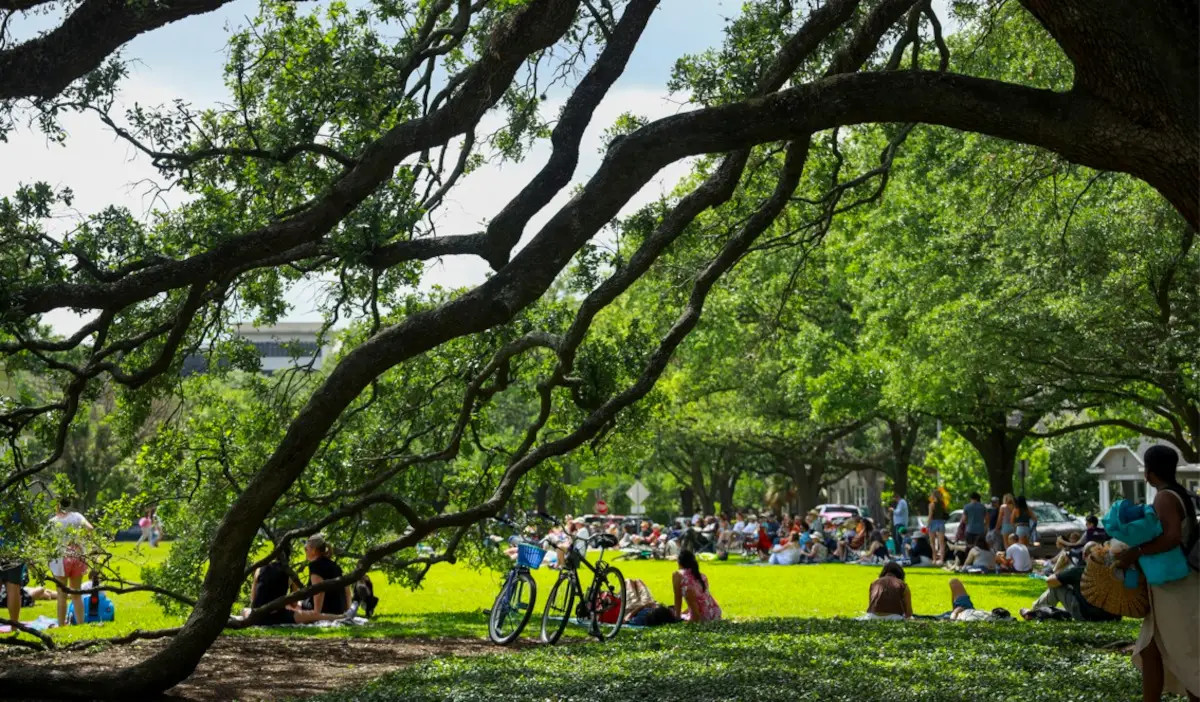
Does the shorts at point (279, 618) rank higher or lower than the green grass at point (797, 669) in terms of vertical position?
higher

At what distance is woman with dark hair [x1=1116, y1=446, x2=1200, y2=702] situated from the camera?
732 cm

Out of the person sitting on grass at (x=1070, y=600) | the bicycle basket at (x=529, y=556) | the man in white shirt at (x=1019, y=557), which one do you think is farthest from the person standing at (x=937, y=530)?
the bicycle basket at (x=529, y=556)

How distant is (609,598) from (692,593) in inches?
44.7

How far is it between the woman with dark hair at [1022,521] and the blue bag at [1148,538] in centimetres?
2278

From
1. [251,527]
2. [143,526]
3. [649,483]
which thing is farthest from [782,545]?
[649,483]

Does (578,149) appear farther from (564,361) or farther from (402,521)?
(402,521)

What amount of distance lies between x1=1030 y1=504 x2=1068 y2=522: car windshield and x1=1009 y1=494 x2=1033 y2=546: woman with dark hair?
610 cm

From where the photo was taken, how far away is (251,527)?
343 inches

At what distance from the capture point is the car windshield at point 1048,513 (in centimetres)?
3612

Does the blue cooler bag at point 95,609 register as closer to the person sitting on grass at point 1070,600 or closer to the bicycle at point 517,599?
the bicycle at point 517,599

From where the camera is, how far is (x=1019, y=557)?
2803 centimetres

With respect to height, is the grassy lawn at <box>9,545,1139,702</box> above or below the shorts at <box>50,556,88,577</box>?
below

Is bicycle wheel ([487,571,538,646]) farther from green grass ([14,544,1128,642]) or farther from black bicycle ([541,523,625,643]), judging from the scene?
green grass ([14,544,1128,642])

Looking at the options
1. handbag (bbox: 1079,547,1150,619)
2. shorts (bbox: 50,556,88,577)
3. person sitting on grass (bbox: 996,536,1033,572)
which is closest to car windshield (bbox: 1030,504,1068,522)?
person sitting on grass (bbox: 996,536,1033,572)
